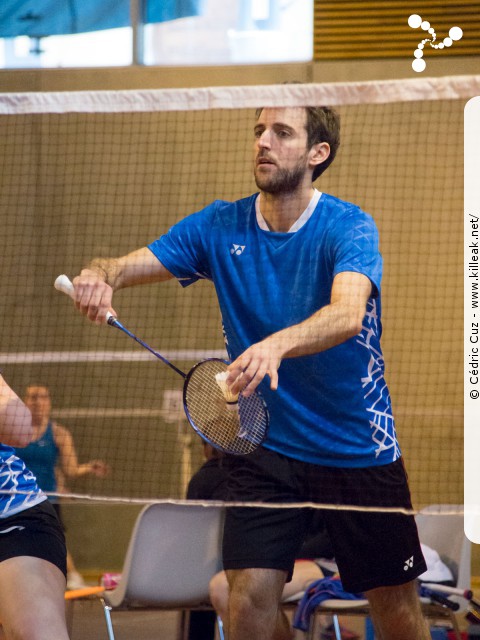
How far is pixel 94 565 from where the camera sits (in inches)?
313

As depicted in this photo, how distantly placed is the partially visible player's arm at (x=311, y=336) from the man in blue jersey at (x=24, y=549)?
23.8 inches

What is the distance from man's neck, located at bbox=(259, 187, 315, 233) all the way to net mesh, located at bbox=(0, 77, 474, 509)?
13.0 feet

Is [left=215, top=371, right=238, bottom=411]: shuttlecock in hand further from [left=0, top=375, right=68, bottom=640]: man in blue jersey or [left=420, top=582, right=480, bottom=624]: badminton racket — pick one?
[left=420, top=582, right=480, bottom=624]: badminton racket

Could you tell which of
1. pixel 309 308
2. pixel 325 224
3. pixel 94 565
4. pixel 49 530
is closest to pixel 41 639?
pixel 49 530

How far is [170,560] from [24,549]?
1.61 metres

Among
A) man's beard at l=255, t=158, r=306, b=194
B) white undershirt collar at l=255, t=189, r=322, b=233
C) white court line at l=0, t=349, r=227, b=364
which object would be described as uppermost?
man's beard at l=255, t=158, r=306, b=194

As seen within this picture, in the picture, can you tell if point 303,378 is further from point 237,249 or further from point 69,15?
point 69,15

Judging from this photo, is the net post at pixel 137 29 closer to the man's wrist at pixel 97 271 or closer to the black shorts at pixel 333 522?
the man's wrist at pixel 97 271

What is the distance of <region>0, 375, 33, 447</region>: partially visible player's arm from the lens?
2504mm

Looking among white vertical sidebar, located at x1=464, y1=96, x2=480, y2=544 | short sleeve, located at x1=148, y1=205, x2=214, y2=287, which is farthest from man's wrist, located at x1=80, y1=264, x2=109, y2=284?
white vertical sidebar, located at x1=464, y1=96, x2=480, y2=544

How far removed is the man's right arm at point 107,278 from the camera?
3066 millimetres

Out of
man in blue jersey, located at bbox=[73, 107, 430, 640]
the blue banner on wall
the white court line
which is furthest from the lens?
the blue banner on wall

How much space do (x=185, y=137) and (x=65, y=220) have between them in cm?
121

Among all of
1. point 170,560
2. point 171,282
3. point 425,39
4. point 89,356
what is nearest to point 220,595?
point 170,560
